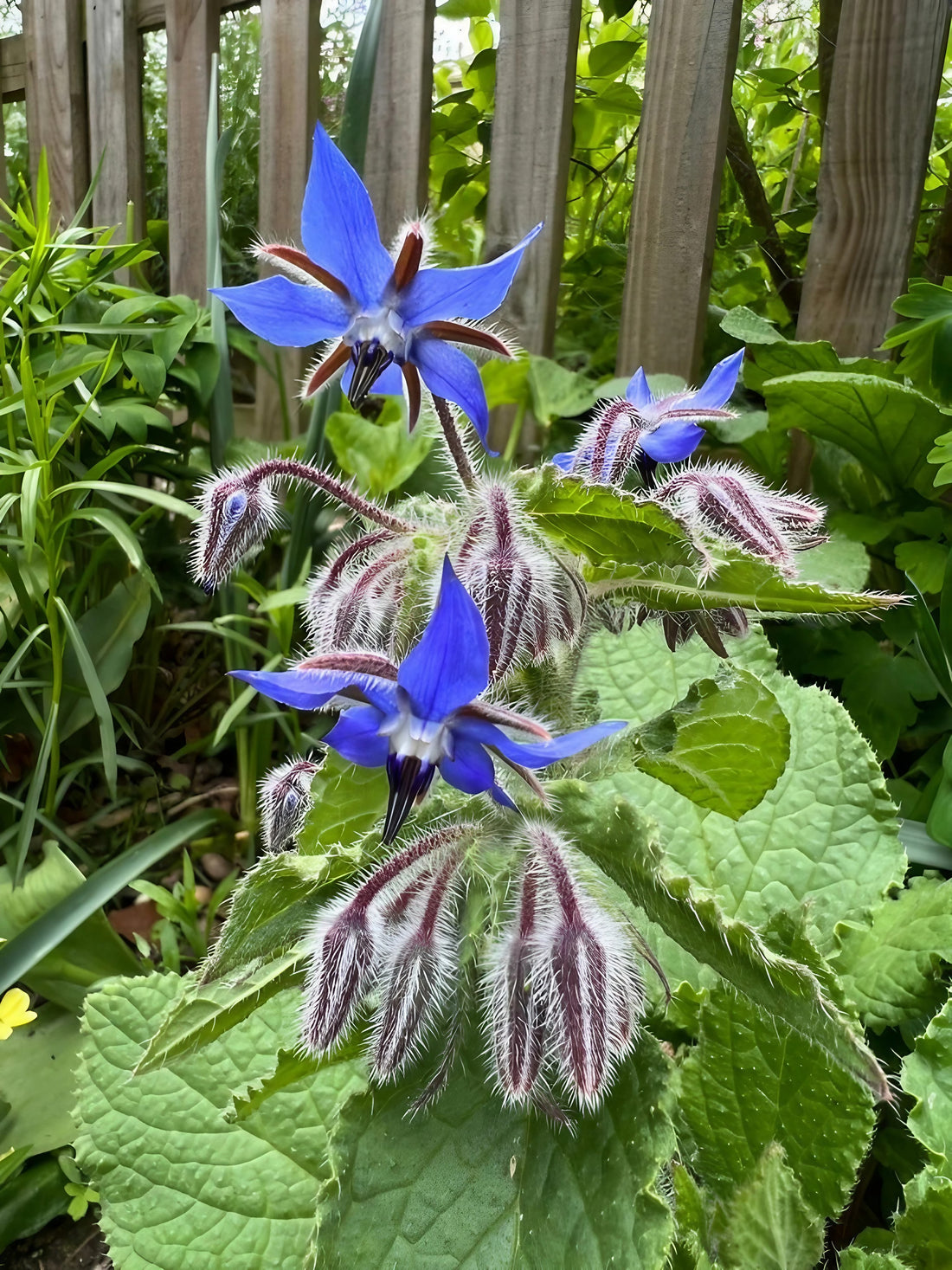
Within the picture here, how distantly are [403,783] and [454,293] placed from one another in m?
0.22

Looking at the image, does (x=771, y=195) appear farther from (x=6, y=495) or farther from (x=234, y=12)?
(x=6, y=495)

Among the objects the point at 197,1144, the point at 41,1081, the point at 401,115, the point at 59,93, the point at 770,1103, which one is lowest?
the point at 41,1081

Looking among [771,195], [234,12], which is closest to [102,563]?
[234,12]

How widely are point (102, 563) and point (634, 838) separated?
1114mm

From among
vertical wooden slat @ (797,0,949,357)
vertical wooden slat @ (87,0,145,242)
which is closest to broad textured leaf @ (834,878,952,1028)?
vertical wooden slat @ (797,0,949,357)

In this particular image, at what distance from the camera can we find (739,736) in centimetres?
48

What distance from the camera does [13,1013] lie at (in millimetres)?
747

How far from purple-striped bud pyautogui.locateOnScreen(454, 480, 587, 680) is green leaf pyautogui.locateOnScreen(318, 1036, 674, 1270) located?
0.22 meters

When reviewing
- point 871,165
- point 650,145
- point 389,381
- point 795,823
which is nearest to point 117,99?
point 650,145

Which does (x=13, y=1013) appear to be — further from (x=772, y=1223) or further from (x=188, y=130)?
(x=188, y=130)

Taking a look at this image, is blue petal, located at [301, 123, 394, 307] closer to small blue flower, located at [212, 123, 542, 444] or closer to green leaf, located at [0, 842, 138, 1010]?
small blue flower, located at [212, 123, 542, 444]

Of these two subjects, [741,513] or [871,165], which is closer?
[741,513]

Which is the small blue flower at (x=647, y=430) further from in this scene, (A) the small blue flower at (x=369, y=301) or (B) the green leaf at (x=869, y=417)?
(B) the green leaf at (x=869, y=417)

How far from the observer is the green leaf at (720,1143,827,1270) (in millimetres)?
550
